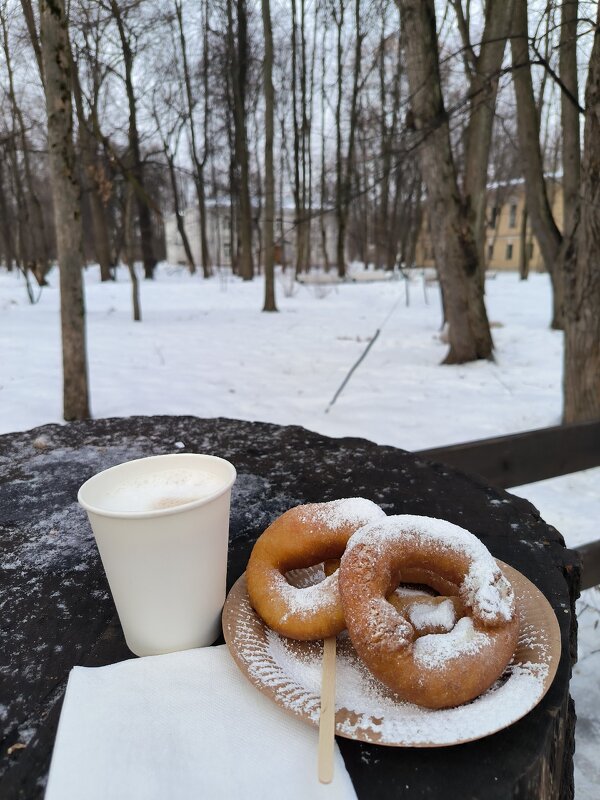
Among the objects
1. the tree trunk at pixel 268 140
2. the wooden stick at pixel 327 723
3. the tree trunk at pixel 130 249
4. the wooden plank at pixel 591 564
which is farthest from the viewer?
the tree trunk at pixel 268 140

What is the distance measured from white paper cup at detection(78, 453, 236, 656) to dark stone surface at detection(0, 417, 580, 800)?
99 mm

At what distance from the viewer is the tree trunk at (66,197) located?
137 inches

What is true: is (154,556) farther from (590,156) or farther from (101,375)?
(101,375)

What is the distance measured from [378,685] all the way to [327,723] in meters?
0.12

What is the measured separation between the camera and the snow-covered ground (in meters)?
3.32

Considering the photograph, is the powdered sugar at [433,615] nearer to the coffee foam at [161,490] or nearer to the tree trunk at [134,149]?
the coffee foam at [161,490]

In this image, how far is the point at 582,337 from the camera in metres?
3.29

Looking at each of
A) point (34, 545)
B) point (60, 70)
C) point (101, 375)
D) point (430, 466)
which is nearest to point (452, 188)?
point (60, 70)

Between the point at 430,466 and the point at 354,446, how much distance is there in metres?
0.28

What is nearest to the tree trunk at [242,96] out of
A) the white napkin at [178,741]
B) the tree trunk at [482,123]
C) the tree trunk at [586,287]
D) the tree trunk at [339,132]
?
the tree trunk at [339,132]

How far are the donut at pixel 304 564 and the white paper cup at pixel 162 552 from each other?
0.24 feet

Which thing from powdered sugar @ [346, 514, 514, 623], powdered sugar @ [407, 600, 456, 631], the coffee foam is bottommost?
powdered sugar @ [407, 600, 456, 631]

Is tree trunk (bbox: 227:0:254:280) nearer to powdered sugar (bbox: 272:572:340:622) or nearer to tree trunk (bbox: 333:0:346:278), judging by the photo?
tree trunk (bbox: 333:0:346:278)

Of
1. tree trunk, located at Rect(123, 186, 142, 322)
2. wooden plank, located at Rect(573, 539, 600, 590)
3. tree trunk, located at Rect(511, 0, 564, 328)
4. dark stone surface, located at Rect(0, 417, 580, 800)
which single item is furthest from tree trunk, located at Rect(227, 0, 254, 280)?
wooden plank, located at Rect(573, 539, 600, 590)
